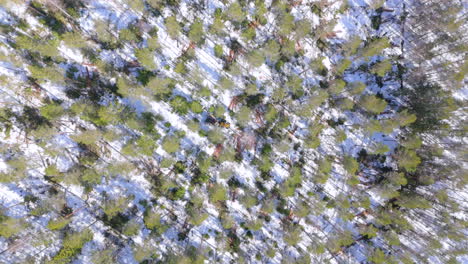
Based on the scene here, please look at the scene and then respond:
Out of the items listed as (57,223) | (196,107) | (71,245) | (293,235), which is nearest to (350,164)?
(293,235)

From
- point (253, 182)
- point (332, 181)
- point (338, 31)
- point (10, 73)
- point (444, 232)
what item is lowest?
point (10, 73)

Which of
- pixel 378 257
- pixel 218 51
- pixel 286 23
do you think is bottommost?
pixel 378 257

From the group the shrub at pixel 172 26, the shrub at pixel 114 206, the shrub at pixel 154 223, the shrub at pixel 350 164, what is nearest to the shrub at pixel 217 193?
the shrub at pixel 154 223

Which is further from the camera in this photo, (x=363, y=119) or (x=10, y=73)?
(x=363, y=119)

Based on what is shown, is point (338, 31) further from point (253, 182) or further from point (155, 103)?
point (155, 103)

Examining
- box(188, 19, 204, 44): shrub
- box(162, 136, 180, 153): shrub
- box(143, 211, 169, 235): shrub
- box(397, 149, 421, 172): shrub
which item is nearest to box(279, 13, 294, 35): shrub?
box(188, 19, 204, 44): shrub

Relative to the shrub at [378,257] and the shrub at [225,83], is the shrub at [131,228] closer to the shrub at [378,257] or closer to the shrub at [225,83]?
the shrub at [225,83]

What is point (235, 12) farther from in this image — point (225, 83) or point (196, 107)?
point (196, 107)

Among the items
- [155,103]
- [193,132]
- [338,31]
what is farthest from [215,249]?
[338,31]

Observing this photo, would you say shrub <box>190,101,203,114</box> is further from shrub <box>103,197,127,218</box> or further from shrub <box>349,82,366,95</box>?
shrub <box>349,82,366,95</box>
